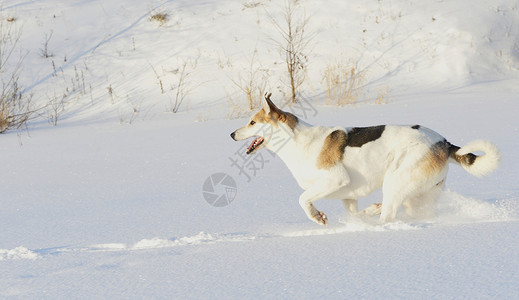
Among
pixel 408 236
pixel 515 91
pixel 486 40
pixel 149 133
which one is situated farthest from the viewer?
pixel 486 40

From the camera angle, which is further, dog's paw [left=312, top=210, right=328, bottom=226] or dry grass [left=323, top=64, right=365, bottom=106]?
dry grass [left=323, top=64, right=365, bottom=106]

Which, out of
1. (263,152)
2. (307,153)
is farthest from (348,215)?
(263,152)

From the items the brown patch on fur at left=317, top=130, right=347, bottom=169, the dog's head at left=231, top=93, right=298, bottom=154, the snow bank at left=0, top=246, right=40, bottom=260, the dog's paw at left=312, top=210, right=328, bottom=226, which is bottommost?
the dog's paw at left=312, top=210, right=328, bottom=226

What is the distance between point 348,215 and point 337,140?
1.91ft

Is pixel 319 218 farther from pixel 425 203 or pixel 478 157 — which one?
pixel 478 157

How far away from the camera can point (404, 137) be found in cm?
429

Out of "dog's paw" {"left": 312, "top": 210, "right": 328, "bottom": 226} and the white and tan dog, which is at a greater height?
the white and tan dog

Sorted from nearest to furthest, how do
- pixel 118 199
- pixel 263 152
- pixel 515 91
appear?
1. pixel 118 199
2. pixel 263 152
3. pixel 515 91

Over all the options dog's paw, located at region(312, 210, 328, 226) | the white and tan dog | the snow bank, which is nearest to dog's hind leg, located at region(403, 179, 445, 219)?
the white and tan dog

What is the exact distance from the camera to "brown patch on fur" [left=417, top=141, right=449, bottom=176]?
4215 millimetres

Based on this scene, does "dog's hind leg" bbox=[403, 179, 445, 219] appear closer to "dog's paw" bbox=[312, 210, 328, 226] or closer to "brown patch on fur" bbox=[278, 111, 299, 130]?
"dog's paw" bbox=[312, 210, 328, 226]

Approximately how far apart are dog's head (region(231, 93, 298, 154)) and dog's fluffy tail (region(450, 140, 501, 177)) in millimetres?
1188

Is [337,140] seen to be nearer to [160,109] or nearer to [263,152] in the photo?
[263,152]

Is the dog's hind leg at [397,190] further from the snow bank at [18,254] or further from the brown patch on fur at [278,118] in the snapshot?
the snow bank at [18,254]
